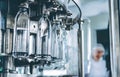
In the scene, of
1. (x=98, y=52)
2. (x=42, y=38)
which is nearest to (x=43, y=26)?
(x=42, y=38)

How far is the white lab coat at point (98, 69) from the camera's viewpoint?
1.99 meters

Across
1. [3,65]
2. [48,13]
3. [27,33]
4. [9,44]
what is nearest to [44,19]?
[48,13]

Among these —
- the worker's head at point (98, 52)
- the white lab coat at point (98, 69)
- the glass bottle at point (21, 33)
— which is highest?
the glass bottle at point (21, 33)

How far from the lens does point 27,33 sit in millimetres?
1707

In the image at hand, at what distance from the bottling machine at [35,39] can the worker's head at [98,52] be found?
0.17 metres

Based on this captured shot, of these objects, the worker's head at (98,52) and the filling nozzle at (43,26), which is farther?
the worker's head at (98,52)

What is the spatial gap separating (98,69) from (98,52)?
12 cm

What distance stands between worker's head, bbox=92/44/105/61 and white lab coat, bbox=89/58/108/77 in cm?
3

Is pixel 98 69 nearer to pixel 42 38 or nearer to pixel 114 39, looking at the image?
pixel 114 39

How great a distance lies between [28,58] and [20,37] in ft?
0.44

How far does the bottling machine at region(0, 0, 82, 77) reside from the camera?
169 cm

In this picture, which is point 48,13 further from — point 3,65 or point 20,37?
point 3,65

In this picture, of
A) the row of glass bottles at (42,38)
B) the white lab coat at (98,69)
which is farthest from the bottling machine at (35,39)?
the white lab coat at (98,69)

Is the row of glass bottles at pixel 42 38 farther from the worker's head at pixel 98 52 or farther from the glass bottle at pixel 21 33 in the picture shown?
the worker's head at pixel 98 52
